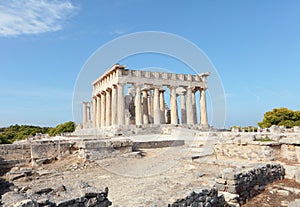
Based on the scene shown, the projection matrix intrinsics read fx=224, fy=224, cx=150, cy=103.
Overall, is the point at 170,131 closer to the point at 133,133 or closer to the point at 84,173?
the point at 133,133

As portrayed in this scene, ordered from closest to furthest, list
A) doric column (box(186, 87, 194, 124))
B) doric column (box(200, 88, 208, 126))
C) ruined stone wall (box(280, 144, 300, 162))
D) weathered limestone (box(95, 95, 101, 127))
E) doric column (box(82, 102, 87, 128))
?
1. ruined stone wall (box(280, 144, 300, 162))
2. doric column (box(186, 87, 194, 124))
3. doric column (box(200, 88, 208, 126))
4. weathered limestone (box(95, 95, 101, 127))
5. doric column (box(82, 102, 87, 128))

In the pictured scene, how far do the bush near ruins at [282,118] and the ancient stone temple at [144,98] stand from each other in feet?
51.2

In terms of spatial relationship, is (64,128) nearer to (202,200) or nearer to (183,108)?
(183,108)

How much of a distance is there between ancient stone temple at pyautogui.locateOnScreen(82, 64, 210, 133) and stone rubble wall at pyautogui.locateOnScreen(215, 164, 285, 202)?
2173 centimetres

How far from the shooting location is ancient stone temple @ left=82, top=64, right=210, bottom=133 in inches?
1222

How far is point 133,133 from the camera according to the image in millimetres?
26906

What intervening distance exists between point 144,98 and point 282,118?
26.9 m

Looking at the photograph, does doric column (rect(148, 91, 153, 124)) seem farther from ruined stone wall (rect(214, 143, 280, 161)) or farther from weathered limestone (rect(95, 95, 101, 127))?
ruined stone wall (rect(214, 143, 280, 161))

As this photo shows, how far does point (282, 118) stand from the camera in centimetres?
4294

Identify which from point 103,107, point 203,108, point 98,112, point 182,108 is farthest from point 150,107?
point 98,112

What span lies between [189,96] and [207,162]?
79.3 feet

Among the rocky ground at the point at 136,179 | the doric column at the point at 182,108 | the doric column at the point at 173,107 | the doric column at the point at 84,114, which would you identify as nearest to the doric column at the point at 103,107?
the doric column at the point at 173,107

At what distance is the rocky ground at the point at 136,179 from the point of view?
6520mm

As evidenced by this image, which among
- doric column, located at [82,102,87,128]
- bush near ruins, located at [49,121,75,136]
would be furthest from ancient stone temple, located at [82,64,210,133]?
bush near ruins, located at [49,121,75,136]
